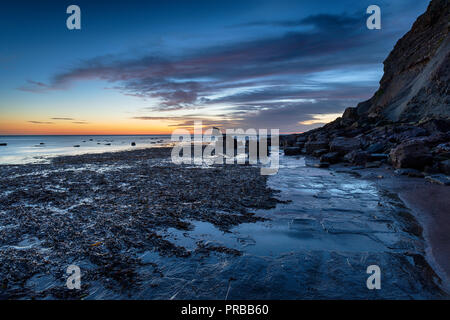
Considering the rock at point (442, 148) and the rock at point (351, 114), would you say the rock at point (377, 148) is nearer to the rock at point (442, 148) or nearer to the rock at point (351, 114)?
the rock at point (442, 148)

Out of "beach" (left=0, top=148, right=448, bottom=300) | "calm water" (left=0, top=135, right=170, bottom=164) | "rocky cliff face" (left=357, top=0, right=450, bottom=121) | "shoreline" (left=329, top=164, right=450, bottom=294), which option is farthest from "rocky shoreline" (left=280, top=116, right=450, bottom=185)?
"calm water" (left=0, top=135, right=170, bottom=164)

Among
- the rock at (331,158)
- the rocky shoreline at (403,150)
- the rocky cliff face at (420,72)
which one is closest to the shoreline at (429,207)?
the rocky shoreline at (403,150)

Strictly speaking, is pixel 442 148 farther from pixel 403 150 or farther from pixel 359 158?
pixel 359 158

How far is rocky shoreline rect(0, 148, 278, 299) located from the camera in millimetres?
4426

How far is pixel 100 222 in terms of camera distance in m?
7.07

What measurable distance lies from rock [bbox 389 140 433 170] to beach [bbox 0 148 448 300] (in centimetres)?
471

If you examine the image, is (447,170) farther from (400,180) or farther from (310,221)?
(310,221)

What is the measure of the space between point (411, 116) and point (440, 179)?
2005 cm

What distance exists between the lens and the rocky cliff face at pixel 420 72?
2352 cm

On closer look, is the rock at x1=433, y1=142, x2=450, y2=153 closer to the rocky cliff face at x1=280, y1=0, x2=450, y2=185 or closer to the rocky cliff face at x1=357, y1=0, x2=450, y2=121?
the rocky cliff face at x1=280, y1=0, x2=450, y2=185

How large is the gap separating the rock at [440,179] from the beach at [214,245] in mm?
2231

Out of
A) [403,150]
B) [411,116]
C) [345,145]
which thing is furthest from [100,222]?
[411,116]

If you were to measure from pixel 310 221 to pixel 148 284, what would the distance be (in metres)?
5.03

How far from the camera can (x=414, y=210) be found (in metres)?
7.75
